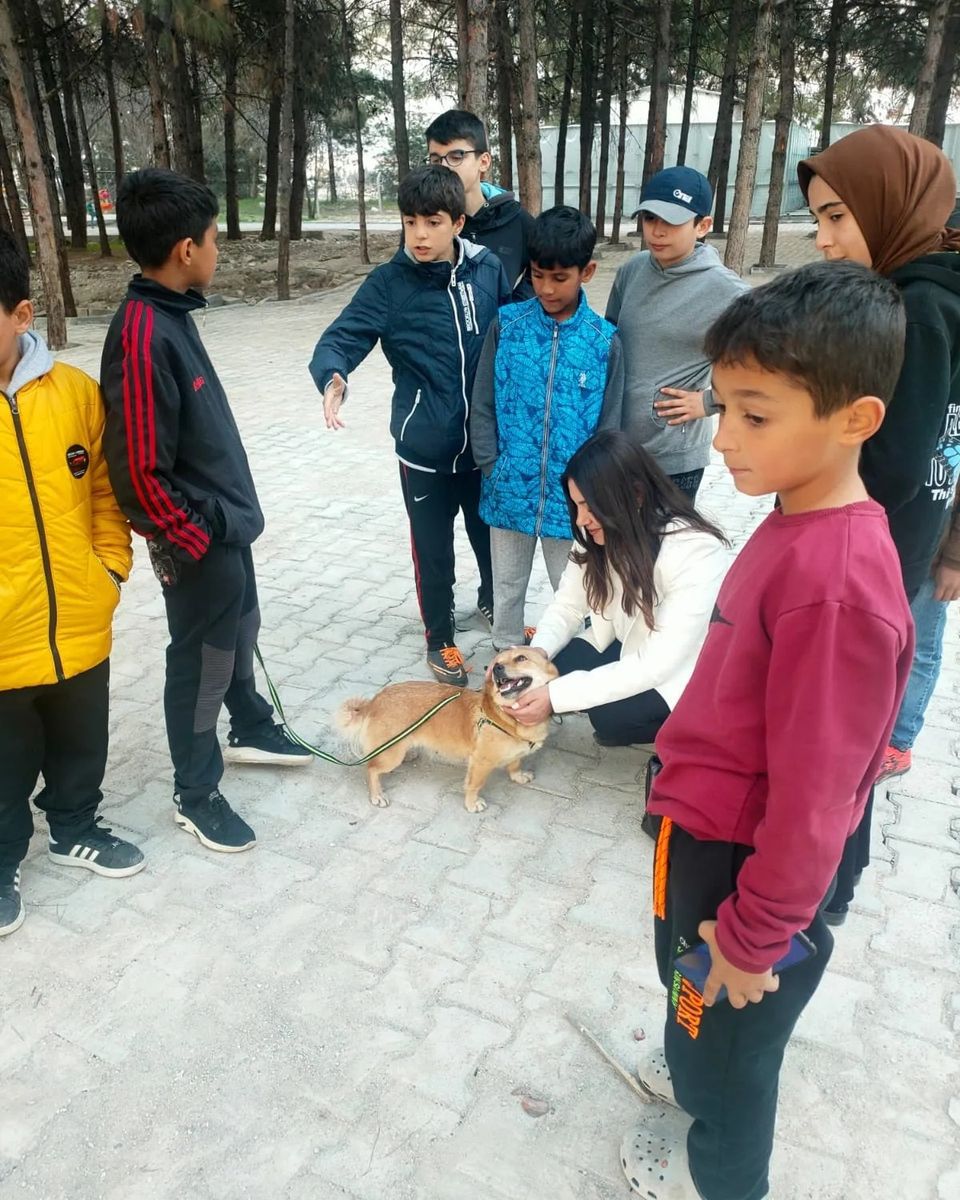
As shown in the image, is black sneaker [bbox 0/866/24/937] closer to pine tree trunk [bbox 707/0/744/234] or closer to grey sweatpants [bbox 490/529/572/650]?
grey sweatpants [bbox 490/529/572/650]

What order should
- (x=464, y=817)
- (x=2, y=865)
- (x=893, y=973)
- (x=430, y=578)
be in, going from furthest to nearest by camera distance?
(x=430, y=578) → (x=464, y=817) → (x=2, y=865) → (x=893, y=973)

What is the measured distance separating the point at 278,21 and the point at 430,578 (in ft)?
66.9

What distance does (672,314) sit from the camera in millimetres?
3287

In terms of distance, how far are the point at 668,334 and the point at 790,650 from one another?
Answer: 2.41 m

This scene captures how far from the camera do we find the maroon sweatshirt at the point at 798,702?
3.79ft

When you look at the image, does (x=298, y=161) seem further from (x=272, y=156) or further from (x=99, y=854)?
(x=99, y=854)

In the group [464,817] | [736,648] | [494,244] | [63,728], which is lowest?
[464,817]

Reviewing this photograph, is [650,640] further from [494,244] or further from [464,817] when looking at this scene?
[494,244]

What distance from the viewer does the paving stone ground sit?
6.31 feet

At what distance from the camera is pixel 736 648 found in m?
1.31

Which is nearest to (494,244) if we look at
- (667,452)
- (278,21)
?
(667,452)

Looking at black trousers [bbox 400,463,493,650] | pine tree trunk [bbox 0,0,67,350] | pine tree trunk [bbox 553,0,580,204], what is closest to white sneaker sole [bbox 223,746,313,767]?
black trousers [bbox 400,463,493,650]

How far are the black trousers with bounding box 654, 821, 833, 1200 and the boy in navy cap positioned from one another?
6.21ft

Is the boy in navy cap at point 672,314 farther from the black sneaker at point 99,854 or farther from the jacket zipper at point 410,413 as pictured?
the black sneaker at point 99,854
